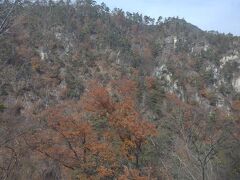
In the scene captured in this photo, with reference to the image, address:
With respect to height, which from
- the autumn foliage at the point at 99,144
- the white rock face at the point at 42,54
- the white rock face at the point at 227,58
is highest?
the white rock face at the point at 227,58

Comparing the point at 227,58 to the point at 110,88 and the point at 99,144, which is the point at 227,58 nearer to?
the point at 110,88

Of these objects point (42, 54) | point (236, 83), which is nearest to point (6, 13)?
point (42, 54)

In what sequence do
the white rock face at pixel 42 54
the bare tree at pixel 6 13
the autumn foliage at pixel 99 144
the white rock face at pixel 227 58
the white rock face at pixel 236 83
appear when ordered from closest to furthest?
1. the bare tree at pixel 6 13
2. the autumn foliage at pixel 99 144
3. the white rock face at pixel 42 54
4. the white rock face at pixel 236 83
5. the white rock face at pixel 227 58

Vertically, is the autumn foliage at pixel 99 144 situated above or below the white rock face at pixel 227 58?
below

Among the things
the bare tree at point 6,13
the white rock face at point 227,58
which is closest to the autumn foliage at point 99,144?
the bare tree at point 6,13

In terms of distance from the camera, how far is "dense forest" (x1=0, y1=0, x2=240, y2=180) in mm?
24234

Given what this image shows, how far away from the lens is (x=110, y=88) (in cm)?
6812

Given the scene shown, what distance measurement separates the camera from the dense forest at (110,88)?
79.5ft

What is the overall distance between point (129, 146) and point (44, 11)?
206 ft

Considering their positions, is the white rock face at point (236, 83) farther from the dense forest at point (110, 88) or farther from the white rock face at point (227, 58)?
the white rock face at point (227, 58)

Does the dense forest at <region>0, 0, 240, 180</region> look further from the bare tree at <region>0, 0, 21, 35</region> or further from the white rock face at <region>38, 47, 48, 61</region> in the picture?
the bare tree at <region>0, 0, 21, 35</region>

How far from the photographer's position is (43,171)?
78.5 ft

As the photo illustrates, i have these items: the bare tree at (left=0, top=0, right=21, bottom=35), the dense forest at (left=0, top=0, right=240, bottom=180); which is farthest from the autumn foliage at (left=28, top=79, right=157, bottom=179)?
the bare tree at (left=0, top=0, right=21, bottom=35)

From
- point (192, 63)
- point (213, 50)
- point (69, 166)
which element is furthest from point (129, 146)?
point (213, 50)
